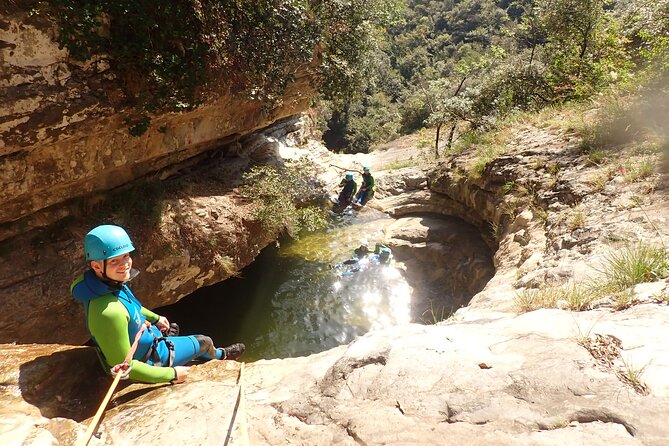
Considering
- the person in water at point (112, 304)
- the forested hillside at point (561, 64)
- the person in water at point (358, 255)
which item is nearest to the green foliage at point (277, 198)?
the person in water at point (358, 255)

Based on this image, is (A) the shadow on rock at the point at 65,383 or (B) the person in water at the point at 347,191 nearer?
(A) the shadow on rock at the point at 65,383

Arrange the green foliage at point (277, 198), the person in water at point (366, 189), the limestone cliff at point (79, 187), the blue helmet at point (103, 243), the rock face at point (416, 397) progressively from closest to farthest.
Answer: the rock face at point (416, 397) → the blue helmet at point (103, 243) → the limestone cliff at point (79, 187) → the green foliage at point (277, 198) → the person in water at point (366, 189)

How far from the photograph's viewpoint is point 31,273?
19.1ft

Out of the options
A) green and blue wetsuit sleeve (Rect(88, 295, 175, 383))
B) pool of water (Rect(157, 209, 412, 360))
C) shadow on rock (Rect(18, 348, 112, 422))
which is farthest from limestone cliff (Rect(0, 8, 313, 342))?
green and blue wetsuit sleeve (Rect(88, 295, 175, 383))

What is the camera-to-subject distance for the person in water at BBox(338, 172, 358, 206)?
12.9m

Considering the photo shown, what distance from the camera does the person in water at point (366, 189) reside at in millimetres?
12719

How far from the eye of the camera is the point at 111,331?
2.78m

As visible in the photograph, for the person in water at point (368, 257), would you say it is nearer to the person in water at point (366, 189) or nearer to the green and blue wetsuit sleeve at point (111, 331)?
the person in water at point (366, 189)

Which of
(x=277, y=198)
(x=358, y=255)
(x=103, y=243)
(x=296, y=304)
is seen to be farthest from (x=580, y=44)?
(x=103, y=243)

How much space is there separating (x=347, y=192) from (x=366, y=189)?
2.38ft

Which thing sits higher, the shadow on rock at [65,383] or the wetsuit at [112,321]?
the wetsuit at [112,321]

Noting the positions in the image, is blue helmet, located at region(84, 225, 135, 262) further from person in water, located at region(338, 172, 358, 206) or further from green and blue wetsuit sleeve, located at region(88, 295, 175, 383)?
person in water, located at region(338, 172, 358, 206)

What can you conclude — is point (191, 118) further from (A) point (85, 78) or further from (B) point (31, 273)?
(B) point (31, 273)

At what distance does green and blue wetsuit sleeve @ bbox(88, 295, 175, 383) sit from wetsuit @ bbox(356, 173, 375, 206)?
34.6 ft
